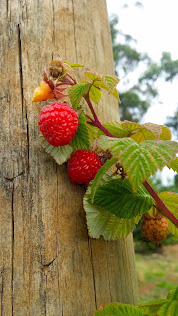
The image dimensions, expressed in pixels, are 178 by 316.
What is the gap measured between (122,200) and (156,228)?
0.15 m

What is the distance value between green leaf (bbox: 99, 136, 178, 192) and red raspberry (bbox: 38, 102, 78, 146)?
0.31ft

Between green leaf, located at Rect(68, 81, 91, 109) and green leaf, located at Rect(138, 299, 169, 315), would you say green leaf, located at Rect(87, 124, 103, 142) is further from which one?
green leaf, located at Rect(138, 299, 169, 315)

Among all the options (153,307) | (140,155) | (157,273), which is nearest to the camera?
(140,155)

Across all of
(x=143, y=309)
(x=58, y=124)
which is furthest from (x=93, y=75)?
(x=143, y=309)

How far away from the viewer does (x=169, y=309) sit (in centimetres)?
59

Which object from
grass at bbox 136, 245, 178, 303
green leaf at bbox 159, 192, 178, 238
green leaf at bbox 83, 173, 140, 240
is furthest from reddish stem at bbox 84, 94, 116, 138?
grass at bbox 136, 245, 178, 303

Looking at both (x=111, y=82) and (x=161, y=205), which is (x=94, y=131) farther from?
(x=161, y=205)

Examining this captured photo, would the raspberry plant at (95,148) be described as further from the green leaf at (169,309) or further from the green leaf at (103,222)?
the green leaf at (169,309)

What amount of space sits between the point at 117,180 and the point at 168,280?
4.14 m

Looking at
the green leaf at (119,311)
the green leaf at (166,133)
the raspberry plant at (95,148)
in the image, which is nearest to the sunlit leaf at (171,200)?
the raspberry plant at (95,148)

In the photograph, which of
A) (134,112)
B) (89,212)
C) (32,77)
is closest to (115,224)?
(89,212)

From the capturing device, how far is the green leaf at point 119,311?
2.02 ft

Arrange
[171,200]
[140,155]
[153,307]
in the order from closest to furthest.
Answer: [140,155], [153,307], [171,200]

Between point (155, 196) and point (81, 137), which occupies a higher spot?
point (81, 137)
